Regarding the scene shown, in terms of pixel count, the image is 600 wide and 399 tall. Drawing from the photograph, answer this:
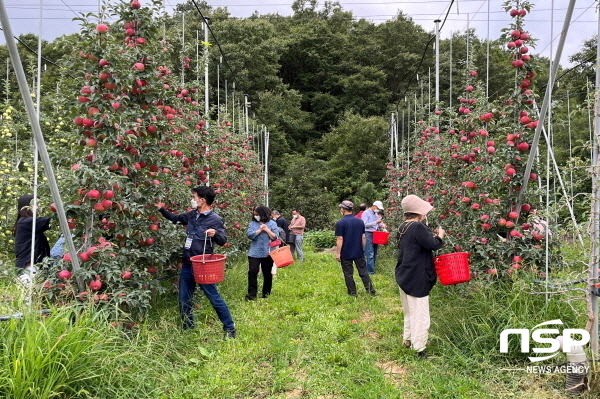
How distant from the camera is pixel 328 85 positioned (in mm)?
29484

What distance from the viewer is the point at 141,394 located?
294cm

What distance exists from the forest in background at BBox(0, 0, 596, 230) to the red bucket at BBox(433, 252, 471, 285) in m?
13.9

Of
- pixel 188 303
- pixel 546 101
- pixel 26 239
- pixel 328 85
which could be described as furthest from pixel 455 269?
pixel 328 85

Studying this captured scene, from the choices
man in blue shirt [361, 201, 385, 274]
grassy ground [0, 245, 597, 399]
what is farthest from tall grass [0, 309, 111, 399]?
man in blue shirt [361, 201, 385, 274]

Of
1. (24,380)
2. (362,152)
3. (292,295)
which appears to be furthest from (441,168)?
(362,152)

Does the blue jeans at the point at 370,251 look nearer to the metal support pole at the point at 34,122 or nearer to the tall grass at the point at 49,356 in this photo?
the metal support pole at the point at 34,122

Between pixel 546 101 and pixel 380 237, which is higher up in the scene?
pixel 546 101

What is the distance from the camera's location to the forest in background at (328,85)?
19625 mm

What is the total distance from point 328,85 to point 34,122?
27658mm

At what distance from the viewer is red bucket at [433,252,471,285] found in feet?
12.2

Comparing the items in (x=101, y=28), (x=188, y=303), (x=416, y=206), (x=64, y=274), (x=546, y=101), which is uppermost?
(x=101, y=28)

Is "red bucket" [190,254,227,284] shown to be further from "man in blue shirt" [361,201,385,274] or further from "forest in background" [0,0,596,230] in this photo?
"forest in background" [0,0,596,230]

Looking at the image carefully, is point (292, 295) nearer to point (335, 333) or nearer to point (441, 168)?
point (335, 333)

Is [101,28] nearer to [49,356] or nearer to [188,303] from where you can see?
[49,356]
